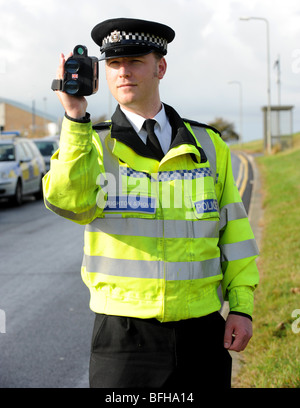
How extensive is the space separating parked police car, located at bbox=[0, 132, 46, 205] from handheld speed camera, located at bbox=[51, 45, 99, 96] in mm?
13610

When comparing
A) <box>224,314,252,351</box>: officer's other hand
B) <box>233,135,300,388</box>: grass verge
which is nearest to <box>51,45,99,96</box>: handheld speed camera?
<box>224,314,252,351</box>: officer's other hand

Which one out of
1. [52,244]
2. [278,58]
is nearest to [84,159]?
[52,244]

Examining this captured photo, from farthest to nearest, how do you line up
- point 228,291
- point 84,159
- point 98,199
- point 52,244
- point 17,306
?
point 52,244 → point 17,306 → point 228,291 → point 98,199 → point 84,159

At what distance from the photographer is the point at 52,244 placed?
10266 mm

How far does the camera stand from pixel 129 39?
2506 mm

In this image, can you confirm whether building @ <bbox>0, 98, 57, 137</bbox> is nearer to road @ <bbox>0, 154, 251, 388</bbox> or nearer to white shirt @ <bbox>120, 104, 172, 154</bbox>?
road @ <bbox>0, 154, 251, 388</bbox>

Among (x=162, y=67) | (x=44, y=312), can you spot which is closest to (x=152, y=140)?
(x=162, y=67)

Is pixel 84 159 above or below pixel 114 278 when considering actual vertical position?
above

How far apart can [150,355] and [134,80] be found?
42.2 inches

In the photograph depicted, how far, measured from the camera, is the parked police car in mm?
15527

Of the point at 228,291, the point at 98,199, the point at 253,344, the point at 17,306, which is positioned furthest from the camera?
the point at 17,306
